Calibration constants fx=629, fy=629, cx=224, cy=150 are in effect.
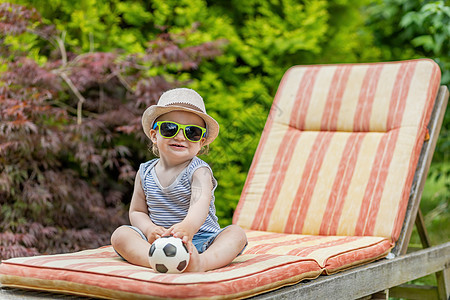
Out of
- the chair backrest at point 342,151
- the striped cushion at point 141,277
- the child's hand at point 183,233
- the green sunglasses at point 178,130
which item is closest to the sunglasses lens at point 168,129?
the green sunglasses at point 178,130

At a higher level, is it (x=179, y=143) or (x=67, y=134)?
(x=179, y=143)

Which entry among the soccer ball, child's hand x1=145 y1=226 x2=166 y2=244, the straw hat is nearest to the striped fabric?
child's hand x1=145 y1=226 x2=166 y2=244

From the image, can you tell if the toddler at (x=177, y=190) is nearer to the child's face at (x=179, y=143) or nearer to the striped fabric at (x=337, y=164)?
the child's face at (x=179, y=143)

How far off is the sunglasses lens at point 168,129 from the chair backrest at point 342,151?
135cm

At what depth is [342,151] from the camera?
3541 mm

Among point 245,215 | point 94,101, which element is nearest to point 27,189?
point 94,101

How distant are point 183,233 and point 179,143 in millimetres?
374

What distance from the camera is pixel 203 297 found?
1777mm

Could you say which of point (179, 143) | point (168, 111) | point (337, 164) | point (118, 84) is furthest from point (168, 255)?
point (118, 84)

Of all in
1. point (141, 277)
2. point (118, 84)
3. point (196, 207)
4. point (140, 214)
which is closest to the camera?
point (141, 277)

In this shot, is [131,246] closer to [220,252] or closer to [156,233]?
[156,233]

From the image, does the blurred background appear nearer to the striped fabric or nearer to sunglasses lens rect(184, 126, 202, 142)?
the striped fabric

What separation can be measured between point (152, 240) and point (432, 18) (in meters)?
3.62

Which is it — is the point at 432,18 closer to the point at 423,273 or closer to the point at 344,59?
the point at 344,59
